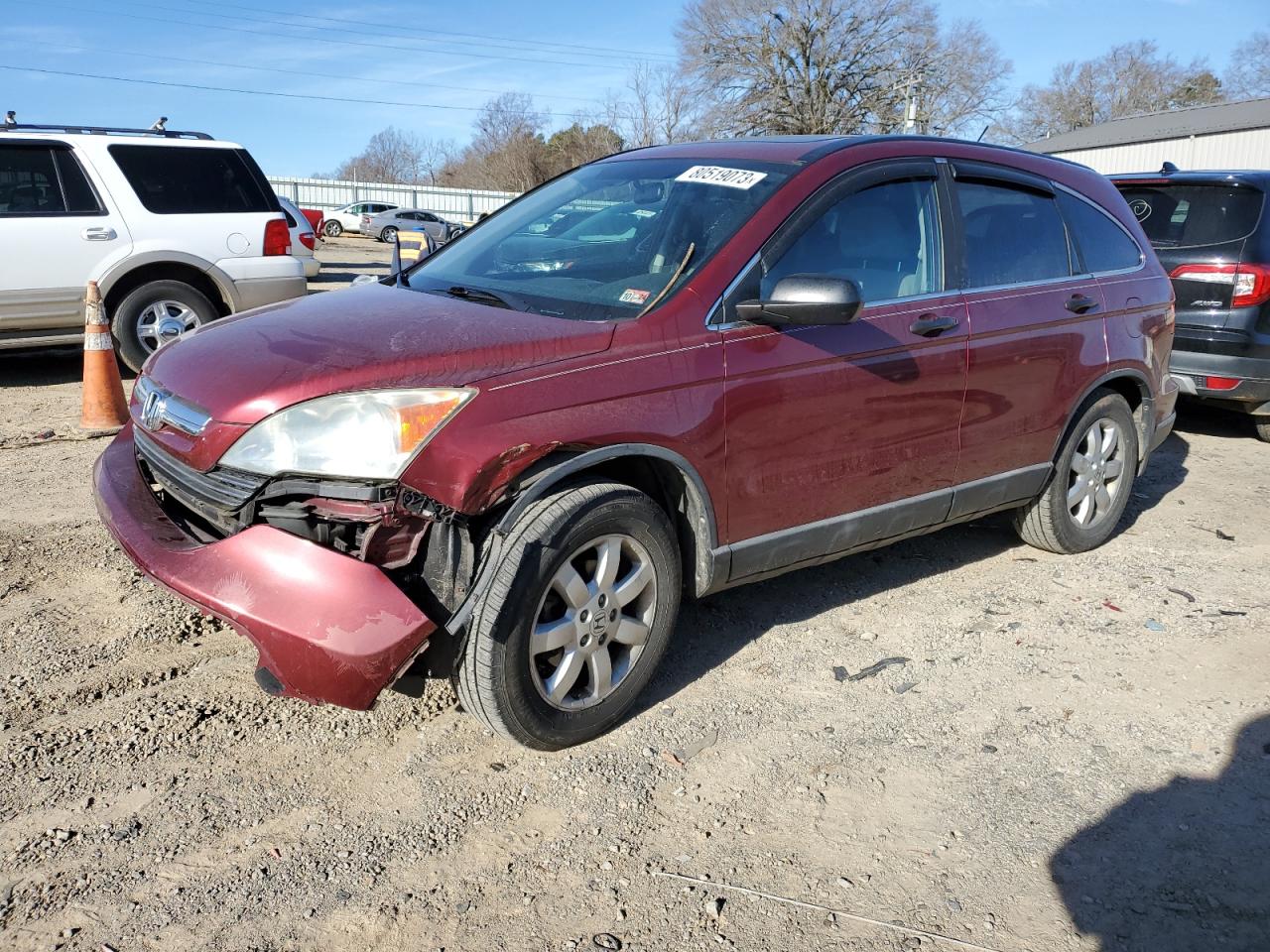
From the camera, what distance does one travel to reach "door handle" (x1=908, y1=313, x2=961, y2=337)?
3.92 m

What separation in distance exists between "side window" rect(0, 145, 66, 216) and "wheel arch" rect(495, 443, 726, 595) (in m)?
6.53

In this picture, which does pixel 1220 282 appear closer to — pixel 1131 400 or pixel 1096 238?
pixel 1131 400

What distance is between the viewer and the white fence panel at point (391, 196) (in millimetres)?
45750

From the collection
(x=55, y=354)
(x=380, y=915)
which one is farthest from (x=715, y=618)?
(x=55, y=354)

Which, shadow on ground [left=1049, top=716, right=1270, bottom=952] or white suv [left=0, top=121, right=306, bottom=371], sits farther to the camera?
white suv [left=0, top=121, right=306, bottom=371]

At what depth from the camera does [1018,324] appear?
432cm

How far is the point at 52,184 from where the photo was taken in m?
7.85

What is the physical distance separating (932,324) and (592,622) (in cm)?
182

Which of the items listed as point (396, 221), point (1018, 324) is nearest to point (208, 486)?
point (1018, 324)

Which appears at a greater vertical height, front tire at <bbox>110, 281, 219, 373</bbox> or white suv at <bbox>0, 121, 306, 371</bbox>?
white suv at <bbox>0, 121, 306, 371</bbox>

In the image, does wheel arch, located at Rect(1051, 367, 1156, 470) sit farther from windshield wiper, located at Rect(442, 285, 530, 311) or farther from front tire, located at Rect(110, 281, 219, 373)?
front tire, located at Rect(110, 281, 219, 373)

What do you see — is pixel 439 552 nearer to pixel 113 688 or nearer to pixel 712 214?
pixel 113 688

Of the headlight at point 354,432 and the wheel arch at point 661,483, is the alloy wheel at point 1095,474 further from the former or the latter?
the headlight at point 354,432

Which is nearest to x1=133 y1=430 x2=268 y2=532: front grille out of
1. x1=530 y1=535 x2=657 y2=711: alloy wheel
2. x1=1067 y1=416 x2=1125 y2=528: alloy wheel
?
x1=530 y1=535 x2=657 y2=711: alloy wheel
